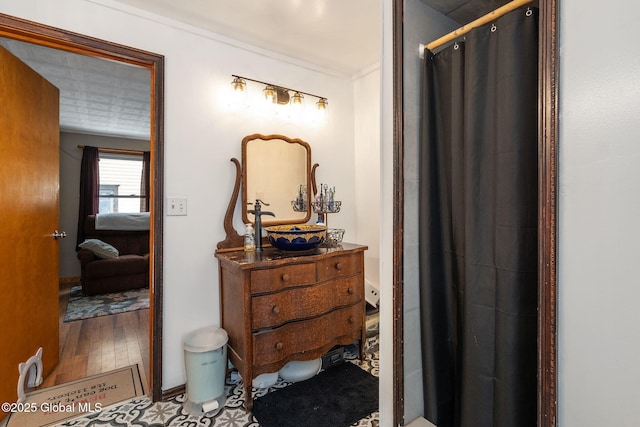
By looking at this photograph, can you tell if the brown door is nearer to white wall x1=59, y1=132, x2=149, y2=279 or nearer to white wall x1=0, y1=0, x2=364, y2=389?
white wall x1=0, y1=0, x2=364, y2=389

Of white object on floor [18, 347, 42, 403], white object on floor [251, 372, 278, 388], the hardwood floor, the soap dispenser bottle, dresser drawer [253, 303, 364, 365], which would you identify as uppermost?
the soap dispenser bottle

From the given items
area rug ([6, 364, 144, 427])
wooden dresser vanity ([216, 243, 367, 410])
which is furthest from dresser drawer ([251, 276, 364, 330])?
area rug ([6, 364, 144, 427])

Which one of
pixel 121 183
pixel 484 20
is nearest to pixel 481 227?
pixel 484 20

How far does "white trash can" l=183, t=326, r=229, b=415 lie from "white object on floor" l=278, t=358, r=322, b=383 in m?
0.41

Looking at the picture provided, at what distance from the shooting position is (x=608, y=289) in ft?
2.32

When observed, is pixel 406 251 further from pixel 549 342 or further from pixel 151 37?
pixel 151 37

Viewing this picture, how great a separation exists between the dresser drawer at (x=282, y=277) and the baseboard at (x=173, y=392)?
2.90 ft

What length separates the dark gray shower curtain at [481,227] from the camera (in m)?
0.99

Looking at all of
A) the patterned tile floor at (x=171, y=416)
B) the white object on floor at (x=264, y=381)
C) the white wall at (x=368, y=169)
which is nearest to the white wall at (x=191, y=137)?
the patterned tile floor at (x=171, y=416)

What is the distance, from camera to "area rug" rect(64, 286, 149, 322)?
135 inches

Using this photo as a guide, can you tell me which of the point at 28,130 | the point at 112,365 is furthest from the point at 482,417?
the point at 28,130

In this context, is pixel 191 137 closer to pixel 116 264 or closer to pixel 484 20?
pixel 484 20

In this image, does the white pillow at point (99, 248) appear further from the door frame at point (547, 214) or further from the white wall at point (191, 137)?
the door frame at point (547, 214)

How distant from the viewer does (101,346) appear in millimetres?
2639
